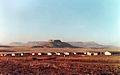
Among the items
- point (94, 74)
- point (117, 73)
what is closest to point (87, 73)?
point (94, 74)

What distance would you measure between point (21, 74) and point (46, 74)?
234cm

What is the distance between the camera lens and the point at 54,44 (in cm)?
16738

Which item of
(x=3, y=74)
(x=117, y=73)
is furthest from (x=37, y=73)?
(x=117, y=73)

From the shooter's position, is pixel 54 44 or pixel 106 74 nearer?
pixel 106 74

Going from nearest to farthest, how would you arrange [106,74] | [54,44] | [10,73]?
[106,74]
[10,73]
[54,44]

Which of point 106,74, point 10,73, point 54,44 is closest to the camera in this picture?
point 106,74

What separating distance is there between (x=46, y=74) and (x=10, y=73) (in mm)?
3532

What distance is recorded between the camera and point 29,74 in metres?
27.3

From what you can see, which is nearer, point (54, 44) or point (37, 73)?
point (37, 73)

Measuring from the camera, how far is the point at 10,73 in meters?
28.1

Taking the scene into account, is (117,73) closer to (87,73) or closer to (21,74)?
(87,73)

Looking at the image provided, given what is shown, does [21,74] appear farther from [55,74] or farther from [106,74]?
[106,74]

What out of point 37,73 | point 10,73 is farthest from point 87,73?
point 10,73

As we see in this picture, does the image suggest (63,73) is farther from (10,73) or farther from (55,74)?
(10,73)
